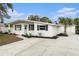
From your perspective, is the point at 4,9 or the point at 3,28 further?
the point at 3,28

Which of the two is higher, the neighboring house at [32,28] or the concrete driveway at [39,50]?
the neighboring house at [32,28]

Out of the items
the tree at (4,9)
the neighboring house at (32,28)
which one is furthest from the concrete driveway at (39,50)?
the neighboring house at (32,28)

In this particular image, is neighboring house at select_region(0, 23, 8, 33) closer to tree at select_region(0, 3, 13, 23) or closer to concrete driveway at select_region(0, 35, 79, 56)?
tree at select_region(0, 3, 13, 23)

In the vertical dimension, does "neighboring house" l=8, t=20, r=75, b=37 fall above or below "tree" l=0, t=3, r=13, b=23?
below

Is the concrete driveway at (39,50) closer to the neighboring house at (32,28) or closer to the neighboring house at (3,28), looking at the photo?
the neighboring house at (32,28)

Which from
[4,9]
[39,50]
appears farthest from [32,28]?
[39,50]

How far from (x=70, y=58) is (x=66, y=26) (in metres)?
22.4

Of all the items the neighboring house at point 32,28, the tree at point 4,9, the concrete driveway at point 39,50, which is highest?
the tree at point 4,9

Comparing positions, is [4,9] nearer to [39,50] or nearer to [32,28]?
[32,28]

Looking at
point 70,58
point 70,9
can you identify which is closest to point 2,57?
point 70,58

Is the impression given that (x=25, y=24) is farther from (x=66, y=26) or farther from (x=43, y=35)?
(x=66, y=26)

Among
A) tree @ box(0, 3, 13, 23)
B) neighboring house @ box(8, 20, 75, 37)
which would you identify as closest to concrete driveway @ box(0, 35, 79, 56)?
tree @ box(0, 3, 13, 23)

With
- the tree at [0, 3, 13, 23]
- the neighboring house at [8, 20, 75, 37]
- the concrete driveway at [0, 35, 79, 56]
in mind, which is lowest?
the concrete driveway at [0, 35, 79, 56]

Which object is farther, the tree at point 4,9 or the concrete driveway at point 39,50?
the tree at point 4,9
